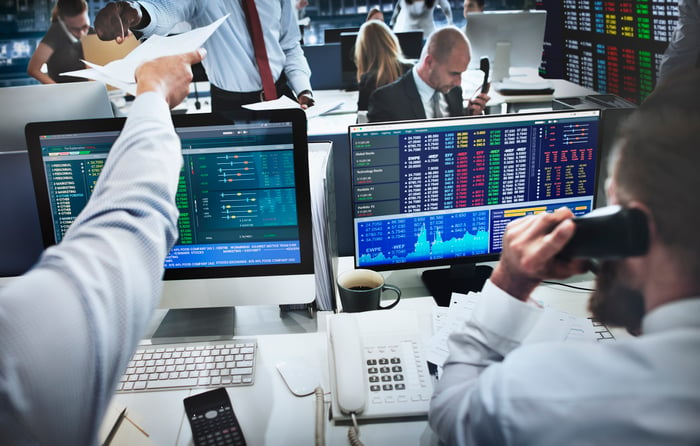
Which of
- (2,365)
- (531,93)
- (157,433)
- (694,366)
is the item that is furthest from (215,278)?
(531,93)

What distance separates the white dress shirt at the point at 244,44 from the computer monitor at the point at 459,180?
180cm

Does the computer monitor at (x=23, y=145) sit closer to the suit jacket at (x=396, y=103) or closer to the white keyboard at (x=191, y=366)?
the white keyboard at (x=191, y=366)

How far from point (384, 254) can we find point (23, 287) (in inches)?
32.8

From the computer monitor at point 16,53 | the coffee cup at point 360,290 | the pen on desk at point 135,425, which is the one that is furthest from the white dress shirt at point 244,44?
the computer monitor at point 16,53

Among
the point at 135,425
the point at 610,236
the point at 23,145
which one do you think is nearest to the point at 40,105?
the point at 23,145

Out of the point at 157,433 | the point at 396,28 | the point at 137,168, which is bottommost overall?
the point at 157,433

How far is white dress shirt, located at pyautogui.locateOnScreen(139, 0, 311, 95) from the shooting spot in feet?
8.74

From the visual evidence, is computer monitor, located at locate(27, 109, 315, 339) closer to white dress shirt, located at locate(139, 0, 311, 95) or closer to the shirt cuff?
the shirt cuff

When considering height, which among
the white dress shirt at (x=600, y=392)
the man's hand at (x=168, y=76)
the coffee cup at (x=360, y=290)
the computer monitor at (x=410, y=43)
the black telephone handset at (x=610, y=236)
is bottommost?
the coffee cup at (x=360, y=290)

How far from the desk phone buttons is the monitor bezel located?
0.90ft

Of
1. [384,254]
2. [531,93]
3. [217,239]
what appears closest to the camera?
[217,239]

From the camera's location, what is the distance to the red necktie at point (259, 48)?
2.68 m

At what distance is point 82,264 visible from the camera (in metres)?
0.60

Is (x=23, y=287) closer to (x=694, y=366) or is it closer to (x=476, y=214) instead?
(x=694, y=366)
